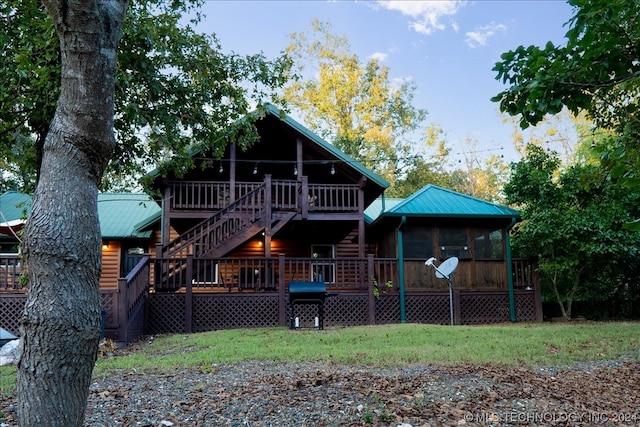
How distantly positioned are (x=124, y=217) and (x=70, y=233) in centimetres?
1794

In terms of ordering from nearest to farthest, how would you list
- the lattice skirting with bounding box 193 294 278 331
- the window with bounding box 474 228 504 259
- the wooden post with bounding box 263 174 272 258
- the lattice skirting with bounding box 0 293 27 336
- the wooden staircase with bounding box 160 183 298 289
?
1. the lattice skirting with bounding box 0 293 27 336
2. the lattice skirting with bounding box 193 294 278 331
3. the wooden staircase with bounding box 160 183 298 289
4. the wooden post with bounding box 263 174 272 258
5. the window with bounding box 474 228 504 259

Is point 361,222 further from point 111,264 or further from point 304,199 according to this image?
point 111,264

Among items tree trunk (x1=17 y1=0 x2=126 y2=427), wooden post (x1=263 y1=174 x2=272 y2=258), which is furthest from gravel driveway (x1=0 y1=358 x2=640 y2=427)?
wooden post (x1=263 y1=174 x2=272 y2=258)

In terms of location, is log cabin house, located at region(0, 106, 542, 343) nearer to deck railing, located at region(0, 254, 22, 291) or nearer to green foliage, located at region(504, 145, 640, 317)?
deck railing, located at region(0, 254, 22, 291)

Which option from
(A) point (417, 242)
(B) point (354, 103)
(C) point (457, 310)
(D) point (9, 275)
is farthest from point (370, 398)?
(B) point (354, 103)

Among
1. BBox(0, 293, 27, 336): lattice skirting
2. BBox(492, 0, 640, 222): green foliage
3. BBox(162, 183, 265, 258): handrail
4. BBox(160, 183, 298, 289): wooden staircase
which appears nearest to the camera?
BBox(492, 0, 640, 222): green foliage

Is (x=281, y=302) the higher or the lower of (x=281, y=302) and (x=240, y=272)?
the lower

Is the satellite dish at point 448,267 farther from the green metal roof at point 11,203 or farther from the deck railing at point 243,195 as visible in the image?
the green metal roof at point 11,203

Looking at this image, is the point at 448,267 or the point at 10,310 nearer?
the point at 10,310

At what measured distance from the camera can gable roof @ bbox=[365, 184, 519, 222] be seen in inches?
615

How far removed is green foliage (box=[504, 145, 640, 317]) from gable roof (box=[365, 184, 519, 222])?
2.40ft

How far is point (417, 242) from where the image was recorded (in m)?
16.3

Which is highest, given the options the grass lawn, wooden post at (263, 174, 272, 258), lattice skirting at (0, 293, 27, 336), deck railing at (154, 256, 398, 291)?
wooden post at (263, 174, 272, 258)

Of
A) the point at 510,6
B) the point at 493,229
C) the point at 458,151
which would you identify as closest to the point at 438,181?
the point at 458,151
